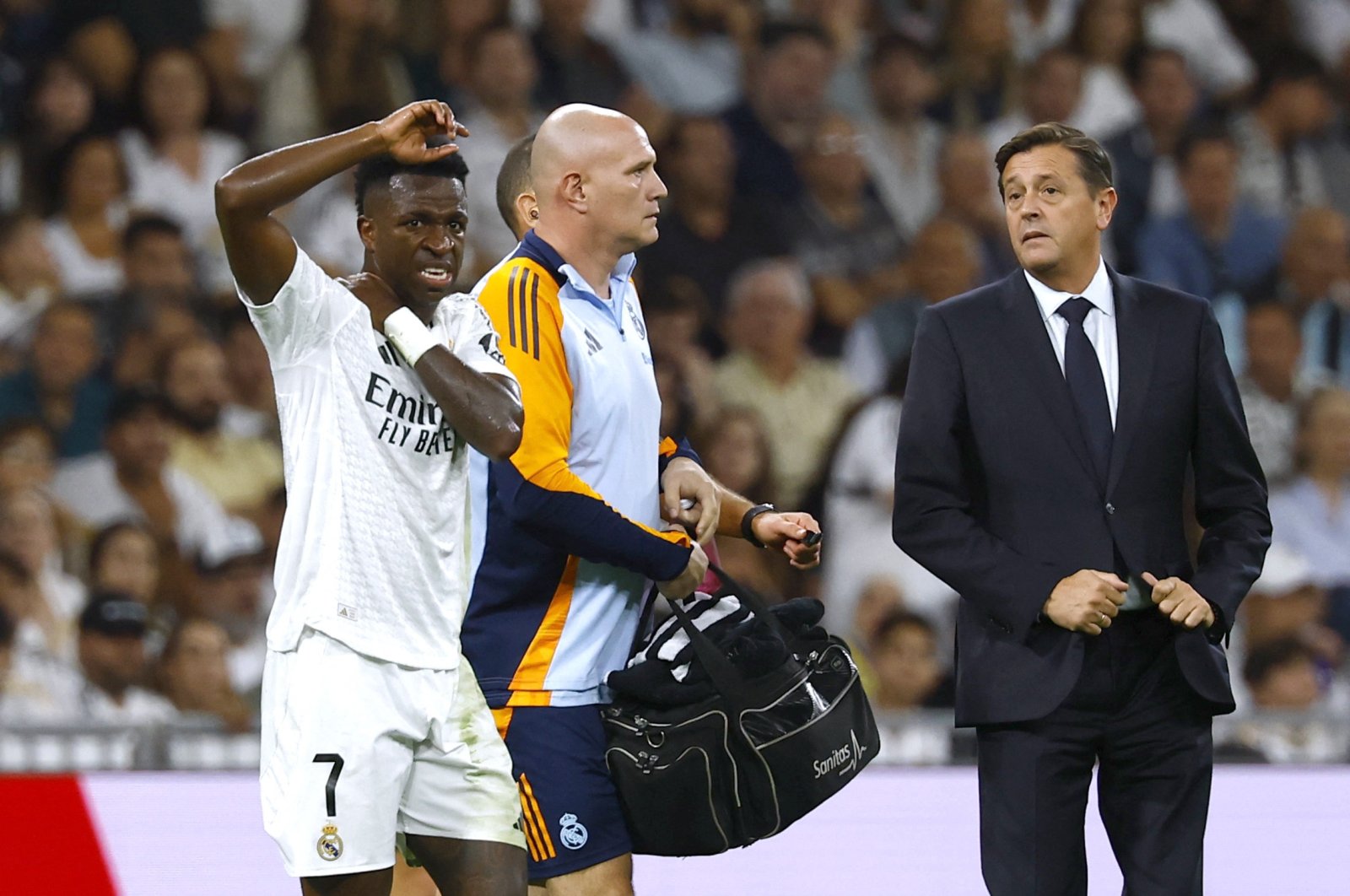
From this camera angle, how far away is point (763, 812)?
3588 mm

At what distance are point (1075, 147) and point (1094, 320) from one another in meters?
0.37

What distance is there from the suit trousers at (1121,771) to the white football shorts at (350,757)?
43.1 inches

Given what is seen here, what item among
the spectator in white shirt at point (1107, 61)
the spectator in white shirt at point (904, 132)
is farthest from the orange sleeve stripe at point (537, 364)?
the spectator in white shirt at point (1107, 61)

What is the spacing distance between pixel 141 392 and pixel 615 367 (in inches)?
190

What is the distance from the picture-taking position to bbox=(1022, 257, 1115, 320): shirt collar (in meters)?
3.80

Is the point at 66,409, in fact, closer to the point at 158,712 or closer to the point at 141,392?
the point at 141,392

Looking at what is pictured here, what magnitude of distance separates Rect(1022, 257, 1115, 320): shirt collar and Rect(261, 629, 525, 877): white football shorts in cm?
148

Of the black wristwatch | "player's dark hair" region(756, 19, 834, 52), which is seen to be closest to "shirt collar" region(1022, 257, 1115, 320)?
the black wristwatch

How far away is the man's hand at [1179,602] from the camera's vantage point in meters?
3.55

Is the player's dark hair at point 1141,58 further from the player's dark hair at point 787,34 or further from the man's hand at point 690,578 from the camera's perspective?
the man's hand at point 690,578

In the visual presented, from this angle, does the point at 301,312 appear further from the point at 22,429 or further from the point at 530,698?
the point at 22,429

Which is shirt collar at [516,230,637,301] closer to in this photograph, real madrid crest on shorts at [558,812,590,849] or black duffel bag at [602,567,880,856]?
black duffel bag at [602,567,880,856]

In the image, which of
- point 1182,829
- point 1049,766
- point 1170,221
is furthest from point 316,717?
point 1170,221

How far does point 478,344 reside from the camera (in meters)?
3.44
